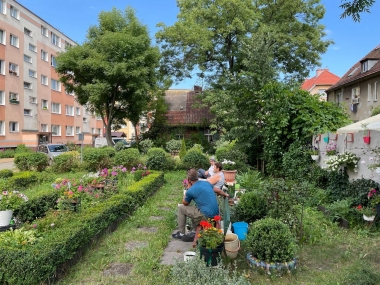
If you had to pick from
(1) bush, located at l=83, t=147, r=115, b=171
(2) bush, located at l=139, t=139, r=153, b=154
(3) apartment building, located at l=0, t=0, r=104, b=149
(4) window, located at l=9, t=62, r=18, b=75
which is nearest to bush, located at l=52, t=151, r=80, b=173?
(1) bush, located at l=83, t=147, r=115, b=171

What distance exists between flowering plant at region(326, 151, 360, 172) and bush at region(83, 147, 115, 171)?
35.6 feet

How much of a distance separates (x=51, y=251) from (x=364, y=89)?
965 inches

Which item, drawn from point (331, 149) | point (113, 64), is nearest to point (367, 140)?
point (331, 149)

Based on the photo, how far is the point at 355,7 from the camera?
11.9 feet

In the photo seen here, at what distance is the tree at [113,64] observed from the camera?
22.3 m

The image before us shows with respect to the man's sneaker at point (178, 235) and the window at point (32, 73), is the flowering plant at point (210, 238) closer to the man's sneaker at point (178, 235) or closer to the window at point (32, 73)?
the man's sneaker at point (178, 235)

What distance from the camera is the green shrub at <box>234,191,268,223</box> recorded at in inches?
246

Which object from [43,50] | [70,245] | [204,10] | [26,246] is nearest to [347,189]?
[70,245]

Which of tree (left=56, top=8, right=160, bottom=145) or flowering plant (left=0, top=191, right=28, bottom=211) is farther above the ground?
tree (left=56, top=8, right=160, bottom=145)

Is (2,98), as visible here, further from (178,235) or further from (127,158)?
(178,235)

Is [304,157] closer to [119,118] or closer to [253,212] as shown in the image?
[253,212]

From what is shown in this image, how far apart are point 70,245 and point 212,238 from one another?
208 cm

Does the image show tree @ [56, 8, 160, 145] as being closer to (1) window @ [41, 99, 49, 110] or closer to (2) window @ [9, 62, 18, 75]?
(2) window @ [9, 62, 18, 75]

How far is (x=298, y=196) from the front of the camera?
5395 mm
